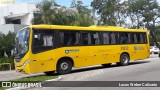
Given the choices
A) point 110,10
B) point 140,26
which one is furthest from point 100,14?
point 140,26

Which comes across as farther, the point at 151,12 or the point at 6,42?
the point at 151,12

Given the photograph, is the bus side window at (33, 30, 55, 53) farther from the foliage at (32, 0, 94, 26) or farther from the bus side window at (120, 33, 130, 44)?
the foliage at (32, 0, 94, 26)

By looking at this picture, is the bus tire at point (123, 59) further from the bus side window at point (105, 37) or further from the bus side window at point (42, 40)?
the bus side window at point (42, 40)

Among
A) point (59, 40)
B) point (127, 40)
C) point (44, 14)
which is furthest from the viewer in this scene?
point (44, 14)

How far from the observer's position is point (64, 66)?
63.5 feet

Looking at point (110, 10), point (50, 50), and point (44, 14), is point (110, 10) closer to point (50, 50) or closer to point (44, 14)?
point (44, 14)

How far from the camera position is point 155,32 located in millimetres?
58344

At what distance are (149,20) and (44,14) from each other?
81.3ft

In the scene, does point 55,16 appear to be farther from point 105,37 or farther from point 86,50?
point 86,50

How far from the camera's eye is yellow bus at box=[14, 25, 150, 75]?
58.9ft

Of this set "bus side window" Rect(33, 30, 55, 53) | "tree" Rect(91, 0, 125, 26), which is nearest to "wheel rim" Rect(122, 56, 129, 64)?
"bus side window" Rect(33, 30, 55, 53)

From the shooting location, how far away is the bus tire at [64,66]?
1908 cm

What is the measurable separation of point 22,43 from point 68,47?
2835 mm

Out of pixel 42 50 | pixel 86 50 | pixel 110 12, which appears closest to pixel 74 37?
pixel 86 50
